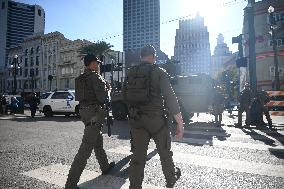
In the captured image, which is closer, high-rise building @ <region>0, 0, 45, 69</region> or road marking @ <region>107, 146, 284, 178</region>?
road marking @ <region>107, 146, 284, 178</region>

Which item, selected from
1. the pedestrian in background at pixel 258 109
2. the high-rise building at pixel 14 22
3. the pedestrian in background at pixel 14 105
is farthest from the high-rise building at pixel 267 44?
the high-rise building at pixel 14 22

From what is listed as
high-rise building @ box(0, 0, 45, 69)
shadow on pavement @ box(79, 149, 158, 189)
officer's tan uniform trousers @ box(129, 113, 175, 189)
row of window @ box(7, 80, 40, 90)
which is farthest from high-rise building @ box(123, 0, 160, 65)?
officer's tan uniform trousers @ box(129, 113, 175, 189)

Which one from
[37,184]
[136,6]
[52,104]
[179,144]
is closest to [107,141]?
[179,144]

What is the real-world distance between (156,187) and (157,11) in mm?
171521

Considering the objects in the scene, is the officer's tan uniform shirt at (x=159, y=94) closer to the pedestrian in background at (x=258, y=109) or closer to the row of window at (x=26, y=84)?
the pedestrian in background at (x=258, y=109)

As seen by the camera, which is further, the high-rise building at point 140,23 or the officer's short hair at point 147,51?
the high-rise building at point 140,23

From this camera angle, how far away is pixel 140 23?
153 meters

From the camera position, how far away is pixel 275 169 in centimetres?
449

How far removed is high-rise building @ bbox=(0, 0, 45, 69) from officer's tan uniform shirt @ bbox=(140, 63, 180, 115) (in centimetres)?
14945

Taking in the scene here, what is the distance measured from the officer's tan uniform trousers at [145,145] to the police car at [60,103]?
44.4 ft

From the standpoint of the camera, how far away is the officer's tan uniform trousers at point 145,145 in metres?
3.05

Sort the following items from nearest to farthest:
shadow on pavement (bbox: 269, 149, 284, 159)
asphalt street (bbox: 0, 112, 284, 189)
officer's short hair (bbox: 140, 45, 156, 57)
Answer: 1. officer's short hair (bbox: 140, 45, 156, 57)
2. asphalt street (bbox: 0, 112, 284, 189)
3. shadow on pavement (bbox: 269, 149, 284, 159)

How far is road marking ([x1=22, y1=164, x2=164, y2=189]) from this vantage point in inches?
150

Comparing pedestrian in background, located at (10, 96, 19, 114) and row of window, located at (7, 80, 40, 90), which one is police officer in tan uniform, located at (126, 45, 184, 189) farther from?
row of window, located at (7, 80, 40, 90)
